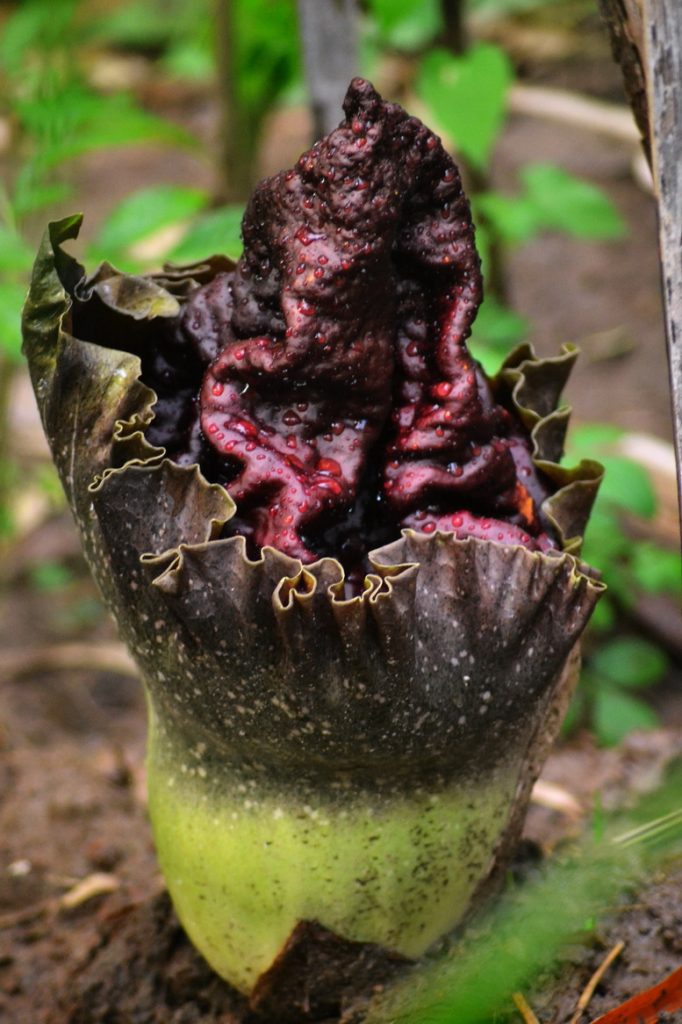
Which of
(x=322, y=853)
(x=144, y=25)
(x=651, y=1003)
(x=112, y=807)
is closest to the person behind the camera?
(x=651, y=1003)

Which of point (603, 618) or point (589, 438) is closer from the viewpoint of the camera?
point (589, 438)

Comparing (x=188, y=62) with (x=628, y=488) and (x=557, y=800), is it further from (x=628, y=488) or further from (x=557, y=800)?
(x=557, y=800)

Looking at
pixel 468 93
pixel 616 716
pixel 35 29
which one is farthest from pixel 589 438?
pixel 35 29

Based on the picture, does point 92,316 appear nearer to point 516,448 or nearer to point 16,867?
point 516,448

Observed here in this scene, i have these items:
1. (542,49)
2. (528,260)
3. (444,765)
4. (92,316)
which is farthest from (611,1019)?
(542,49)

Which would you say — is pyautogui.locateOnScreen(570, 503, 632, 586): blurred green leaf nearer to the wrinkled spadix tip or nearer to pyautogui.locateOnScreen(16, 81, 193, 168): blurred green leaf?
pyautogui.locateOnScreen(16, 81, 193, 168): blurred green leaf

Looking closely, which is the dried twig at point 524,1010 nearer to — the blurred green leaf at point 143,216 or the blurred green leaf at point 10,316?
the blurred green leaf at point 10,316

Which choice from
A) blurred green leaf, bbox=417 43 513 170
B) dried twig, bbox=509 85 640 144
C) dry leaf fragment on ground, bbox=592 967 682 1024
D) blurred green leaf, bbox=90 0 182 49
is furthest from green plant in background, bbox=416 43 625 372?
blurred green leaf, bbox=90 0 182 49
